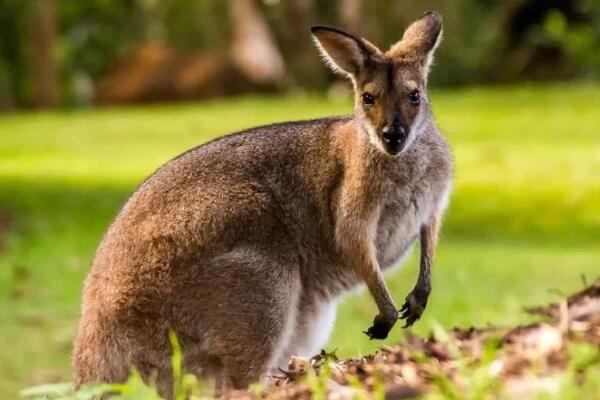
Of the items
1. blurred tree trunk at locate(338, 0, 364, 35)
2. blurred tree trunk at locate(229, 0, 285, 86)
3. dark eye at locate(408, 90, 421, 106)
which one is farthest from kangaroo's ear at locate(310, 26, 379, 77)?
blurred tree trunk at locate(229, 0, 285, 86)

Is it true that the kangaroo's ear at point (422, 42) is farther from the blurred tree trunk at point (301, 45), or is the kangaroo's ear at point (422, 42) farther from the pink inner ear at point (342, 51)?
the blurred tree trunk at point (301, 45)

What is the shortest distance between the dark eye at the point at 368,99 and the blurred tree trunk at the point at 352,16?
22.9 metres

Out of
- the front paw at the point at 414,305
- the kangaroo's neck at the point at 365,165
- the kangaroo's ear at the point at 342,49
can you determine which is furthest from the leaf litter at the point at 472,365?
the kangaroo's ear at the point at 342,49

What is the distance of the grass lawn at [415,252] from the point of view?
1045 cm

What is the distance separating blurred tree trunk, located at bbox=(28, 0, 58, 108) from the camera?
114 feet

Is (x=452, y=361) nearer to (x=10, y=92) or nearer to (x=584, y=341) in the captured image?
(x=584, y=341)

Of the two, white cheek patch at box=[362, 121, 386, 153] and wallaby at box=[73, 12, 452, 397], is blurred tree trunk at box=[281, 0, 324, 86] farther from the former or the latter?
white cheek patch at box=[362, 121, 386, 153]

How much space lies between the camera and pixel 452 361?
4.50 meters

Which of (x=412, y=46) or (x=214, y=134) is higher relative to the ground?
(x=214, y=134)

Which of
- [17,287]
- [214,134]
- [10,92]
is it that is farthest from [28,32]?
[17,287]

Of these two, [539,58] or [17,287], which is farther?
[539,58]

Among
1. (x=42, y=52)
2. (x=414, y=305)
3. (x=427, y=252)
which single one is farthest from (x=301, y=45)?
(x=414, y=305)

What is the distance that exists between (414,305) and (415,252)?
592 cm

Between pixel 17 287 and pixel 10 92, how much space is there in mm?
30099
